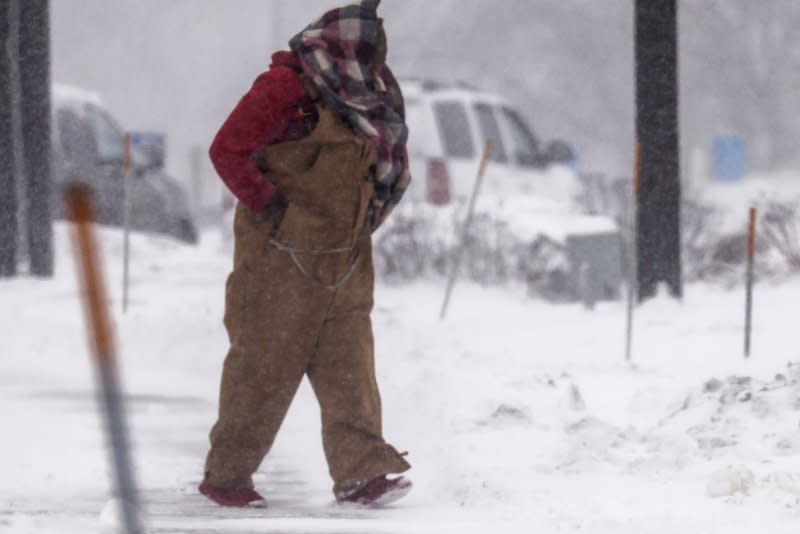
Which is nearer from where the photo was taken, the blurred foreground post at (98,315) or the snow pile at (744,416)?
the blurred foreground post at (98,315)

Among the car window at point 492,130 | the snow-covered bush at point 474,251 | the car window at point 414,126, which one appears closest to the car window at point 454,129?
the car window at point 414,126

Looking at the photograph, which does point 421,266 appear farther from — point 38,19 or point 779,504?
point 779,504

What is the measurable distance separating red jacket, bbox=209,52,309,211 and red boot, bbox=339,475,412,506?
0.96m

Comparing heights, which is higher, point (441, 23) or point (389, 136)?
point (441, 23)

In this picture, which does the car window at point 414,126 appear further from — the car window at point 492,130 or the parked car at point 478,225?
the car window at point 492,130

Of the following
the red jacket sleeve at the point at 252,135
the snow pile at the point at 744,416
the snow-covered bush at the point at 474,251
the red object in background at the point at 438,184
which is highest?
the red jacket sleeve at the point at 252,135

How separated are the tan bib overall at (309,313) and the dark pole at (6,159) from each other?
857 centimetres

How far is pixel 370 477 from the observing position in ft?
18.8

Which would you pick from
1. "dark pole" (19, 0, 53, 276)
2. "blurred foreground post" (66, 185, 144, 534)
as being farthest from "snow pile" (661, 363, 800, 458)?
"dark pole" (19, 0, 53, 276)

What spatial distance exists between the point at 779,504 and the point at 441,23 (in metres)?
38.9

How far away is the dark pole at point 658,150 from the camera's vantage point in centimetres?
1199

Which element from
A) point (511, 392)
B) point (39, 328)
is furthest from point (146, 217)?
point (511, 392)

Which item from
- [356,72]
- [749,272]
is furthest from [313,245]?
[749,272]

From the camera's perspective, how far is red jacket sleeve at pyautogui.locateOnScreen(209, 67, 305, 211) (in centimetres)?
550
